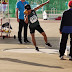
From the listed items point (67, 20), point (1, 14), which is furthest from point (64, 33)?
point (1, 14)

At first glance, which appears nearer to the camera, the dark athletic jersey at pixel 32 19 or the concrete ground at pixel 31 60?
the concrete ground at pixel 31 60

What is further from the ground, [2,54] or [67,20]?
[67,20]

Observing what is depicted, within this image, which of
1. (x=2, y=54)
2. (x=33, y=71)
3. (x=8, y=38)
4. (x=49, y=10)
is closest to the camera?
(x=33, y=71)

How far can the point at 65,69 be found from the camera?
910 cm

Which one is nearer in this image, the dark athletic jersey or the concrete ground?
the concrete ground

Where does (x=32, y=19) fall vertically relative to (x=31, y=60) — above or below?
above

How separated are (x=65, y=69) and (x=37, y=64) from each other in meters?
1.04

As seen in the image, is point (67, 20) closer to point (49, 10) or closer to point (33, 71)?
point (33, 71)

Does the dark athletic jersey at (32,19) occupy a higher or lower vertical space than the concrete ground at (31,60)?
higher

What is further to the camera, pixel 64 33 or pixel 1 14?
pixel 1 14

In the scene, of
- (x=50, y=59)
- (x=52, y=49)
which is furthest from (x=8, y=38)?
(x=50, y=59)

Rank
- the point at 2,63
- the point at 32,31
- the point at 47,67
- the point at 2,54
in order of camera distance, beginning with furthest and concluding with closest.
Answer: the point at 32,31 → the point at 2,54 → the point at 2,63 → the point at 47,67

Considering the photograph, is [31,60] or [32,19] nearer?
[31,60]

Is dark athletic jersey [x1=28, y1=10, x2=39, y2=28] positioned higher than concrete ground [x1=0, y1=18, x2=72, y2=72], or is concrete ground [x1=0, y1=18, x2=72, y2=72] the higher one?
dark athletic jersey [x1=28, y1=10, x2=39, y2=28]
